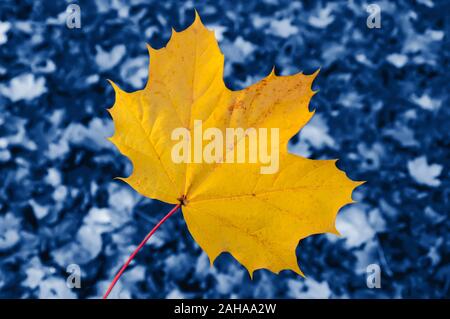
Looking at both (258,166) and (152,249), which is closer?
(258,166)

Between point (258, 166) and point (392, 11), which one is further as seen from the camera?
point (392, 11)

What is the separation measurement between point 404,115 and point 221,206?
233 millimetres

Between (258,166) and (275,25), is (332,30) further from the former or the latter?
(258,166)

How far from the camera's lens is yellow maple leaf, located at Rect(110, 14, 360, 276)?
0.39 meters

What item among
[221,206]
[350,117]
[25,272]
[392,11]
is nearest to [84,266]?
[25,272]

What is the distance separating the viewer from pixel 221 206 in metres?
0.40

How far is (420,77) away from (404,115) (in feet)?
0.15

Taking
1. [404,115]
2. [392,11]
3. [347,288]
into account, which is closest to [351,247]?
[347,288]

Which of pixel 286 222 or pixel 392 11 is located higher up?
pixel 392 11

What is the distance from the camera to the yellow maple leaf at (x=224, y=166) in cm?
39

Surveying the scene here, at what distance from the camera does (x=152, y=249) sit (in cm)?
49

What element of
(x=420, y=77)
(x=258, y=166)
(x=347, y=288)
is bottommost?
(x=347, y=288)

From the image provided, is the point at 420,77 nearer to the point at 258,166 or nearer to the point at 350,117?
the point at 350,117

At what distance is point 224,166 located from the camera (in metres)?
0.40
